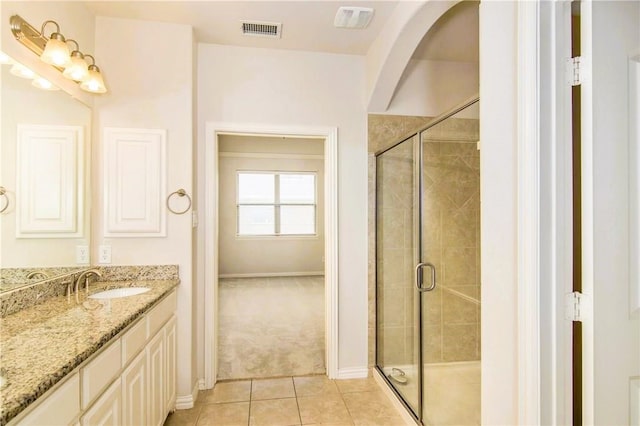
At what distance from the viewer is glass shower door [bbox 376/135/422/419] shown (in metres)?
2.21

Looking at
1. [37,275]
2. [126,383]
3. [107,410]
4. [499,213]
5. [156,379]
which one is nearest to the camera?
[499,213]

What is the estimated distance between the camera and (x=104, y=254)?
85.7 inches

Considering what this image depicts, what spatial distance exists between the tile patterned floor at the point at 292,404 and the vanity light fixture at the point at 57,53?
7.42 ft

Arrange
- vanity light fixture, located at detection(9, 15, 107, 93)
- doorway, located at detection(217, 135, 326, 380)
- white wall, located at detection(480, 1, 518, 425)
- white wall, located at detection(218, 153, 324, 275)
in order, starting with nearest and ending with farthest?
white wall, located at detection(480, 1, 518, 425), vanity light fixture, located at detection(9, 15, 107, 93), doorway, located at detection(217, 135, 326, 380), white wall, located at detection(218, 153, 324, 275)

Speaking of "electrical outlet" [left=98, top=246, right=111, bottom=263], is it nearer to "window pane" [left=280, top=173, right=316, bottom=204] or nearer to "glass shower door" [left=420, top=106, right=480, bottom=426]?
"glass shower door" [left=420, top=106, right=480, bottom=426]

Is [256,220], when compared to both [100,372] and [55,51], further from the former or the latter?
[100,372]

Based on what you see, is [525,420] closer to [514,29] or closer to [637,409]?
[637,409]

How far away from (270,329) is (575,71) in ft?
12.0

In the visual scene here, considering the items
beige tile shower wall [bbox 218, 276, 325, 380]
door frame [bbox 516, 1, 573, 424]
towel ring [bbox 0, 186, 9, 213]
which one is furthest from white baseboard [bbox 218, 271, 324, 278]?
door frame [bbox 516, 1, 573, 424]

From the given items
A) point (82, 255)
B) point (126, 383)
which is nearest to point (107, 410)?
point (126, 383)

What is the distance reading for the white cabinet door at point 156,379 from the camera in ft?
5.60

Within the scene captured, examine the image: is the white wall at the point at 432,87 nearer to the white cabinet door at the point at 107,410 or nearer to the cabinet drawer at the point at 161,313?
the cabinet drawer at the point at 161,313

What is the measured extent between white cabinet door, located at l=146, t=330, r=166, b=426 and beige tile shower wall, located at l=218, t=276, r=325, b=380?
0.83 metres

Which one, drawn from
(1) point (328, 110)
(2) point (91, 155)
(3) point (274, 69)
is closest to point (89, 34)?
(2) point (91, 155)
